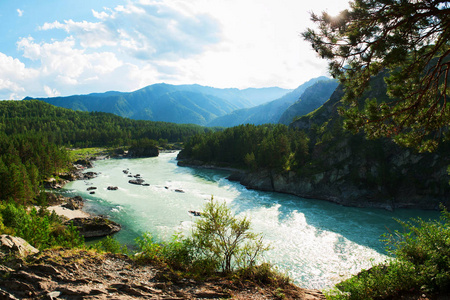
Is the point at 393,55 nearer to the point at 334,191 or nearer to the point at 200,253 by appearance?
the point at 200,253

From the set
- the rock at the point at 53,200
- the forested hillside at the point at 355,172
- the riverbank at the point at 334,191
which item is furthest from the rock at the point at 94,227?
the forested hillside at the point at 355,172

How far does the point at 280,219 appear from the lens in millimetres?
47812

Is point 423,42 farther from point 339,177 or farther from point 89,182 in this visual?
point 89,182

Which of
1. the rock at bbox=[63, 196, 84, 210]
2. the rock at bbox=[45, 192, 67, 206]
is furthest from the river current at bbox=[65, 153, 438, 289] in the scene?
the rock at bbox=[45, 192, 67, 206]

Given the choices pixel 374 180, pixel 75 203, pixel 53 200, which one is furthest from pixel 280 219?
pixel 53 200

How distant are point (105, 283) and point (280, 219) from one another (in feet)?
132

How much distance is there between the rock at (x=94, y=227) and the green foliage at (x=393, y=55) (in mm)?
39515

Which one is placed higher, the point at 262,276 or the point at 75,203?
the point at 262,276

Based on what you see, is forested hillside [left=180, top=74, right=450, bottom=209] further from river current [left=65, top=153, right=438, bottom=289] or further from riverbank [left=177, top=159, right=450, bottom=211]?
river current [left=65, top=153, right=438, bottom=289]

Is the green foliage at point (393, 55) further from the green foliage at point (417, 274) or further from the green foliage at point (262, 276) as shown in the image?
the green foliage at point (262, 276)

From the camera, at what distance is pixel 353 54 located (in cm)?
1207

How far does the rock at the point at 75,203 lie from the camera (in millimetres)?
49441

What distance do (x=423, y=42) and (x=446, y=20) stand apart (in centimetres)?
143

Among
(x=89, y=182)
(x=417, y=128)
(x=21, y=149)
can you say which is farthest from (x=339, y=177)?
(x=21, y=149)
